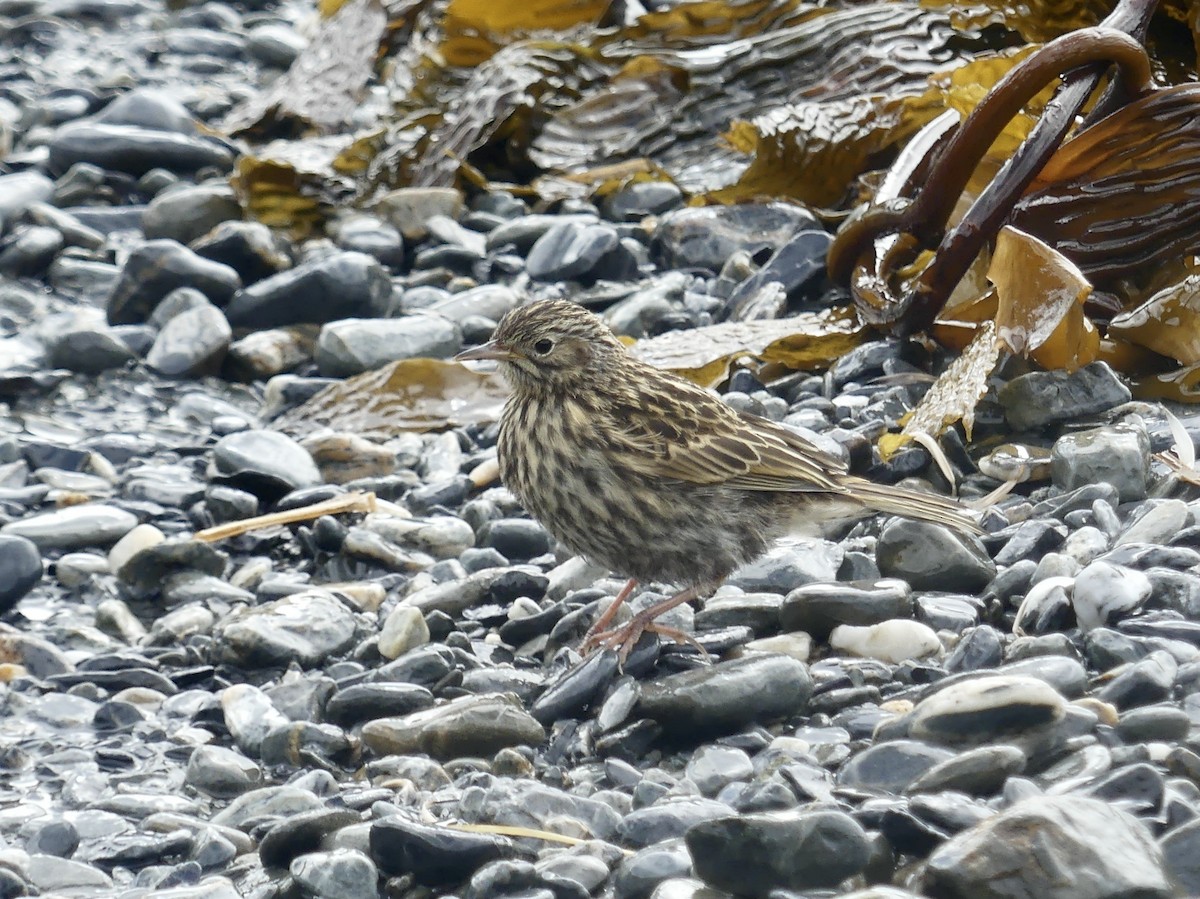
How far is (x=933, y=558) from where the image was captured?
495 centimetres

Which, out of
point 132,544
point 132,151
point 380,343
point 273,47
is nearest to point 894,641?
point 132,544

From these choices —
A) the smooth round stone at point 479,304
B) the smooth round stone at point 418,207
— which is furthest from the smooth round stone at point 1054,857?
the smooth round stone at point 418,207

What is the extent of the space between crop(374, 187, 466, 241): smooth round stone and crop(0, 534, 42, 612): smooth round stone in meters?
3.63

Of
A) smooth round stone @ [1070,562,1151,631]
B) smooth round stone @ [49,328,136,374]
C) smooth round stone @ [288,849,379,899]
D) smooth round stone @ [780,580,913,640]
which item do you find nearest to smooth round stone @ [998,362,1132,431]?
smooth round stone @ [780,580,913,640]

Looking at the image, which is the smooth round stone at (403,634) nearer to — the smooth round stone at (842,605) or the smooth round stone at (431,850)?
the smooth round stone at (842,605)

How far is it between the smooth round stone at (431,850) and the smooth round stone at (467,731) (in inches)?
27.1

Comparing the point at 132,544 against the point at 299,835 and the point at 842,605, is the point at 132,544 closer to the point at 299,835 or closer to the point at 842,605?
the point at 299,835

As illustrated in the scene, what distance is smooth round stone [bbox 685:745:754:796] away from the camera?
13.5 ft

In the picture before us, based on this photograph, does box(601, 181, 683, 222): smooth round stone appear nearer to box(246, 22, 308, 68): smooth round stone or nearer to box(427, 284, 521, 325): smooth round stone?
box(427, 284, 521, 325): smooth round stone

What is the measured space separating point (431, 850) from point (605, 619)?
150 cm

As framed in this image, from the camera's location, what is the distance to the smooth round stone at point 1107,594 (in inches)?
170

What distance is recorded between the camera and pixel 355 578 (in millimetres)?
6238

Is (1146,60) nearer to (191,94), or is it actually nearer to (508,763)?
(508,763)

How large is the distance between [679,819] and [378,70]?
9.08m
